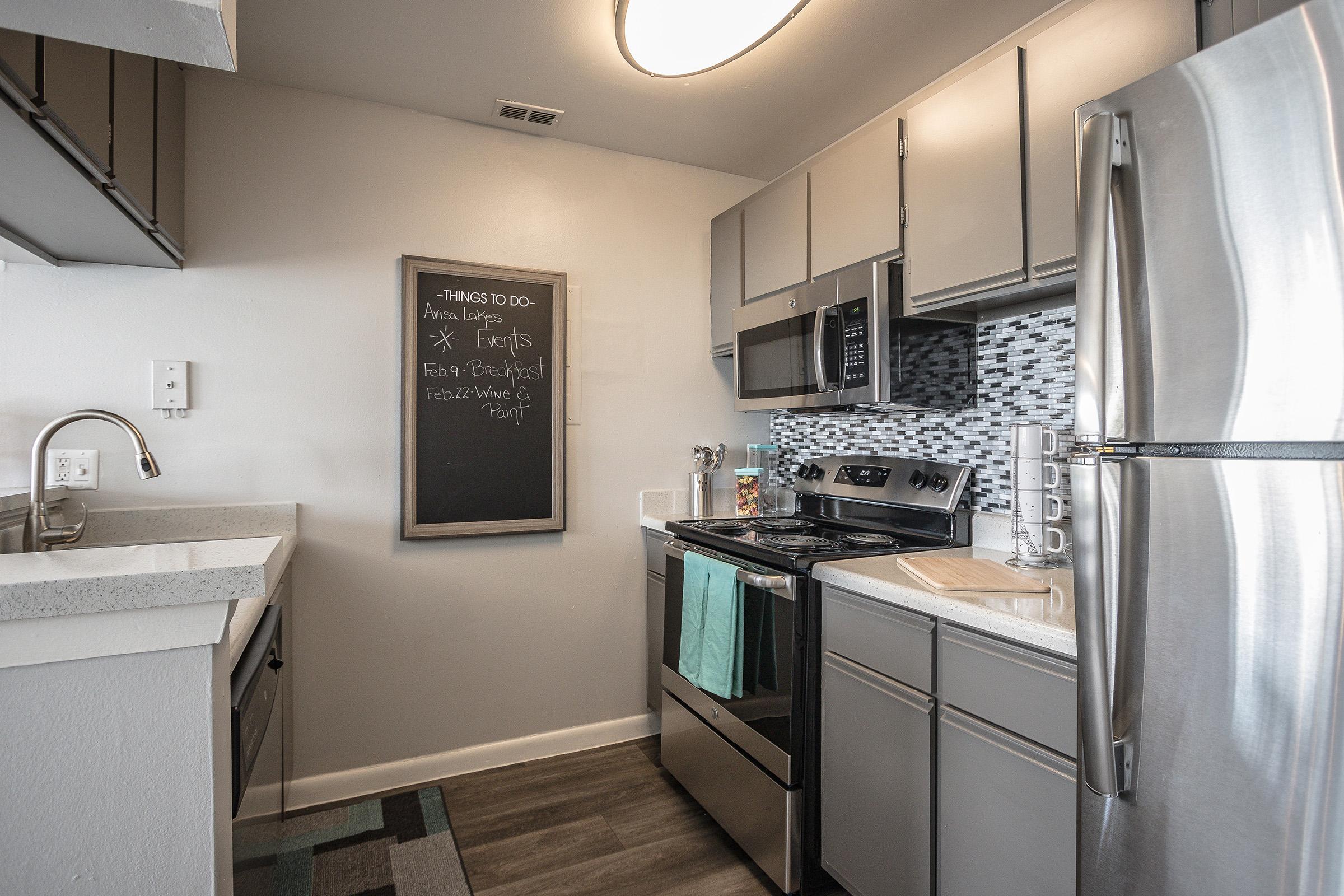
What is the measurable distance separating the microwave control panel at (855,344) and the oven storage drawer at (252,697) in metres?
1.61

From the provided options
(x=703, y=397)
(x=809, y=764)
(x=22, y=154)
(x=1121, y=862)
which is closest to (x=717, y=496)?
(x=703, y=397)

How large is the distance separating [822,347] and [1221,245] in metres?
1.33

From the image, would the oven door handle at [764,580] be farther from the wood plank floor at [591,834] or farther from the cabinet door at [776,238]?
the cabinet door at [776,238]

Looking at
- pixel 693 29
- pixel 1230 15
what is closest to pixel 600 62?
pixel 693 29

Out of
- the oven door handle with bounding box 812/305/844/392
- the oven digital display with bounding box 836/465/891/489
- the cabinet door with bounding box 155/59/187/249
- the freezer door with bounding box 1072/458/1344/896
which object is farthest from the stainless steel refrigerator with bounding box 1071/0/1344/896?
the cabinet door with bounding box 155/59/187/249

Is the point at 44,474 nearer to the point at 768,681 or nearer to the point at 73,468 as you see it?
the point at 73,468

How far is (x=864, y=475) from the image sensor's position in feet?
8.00

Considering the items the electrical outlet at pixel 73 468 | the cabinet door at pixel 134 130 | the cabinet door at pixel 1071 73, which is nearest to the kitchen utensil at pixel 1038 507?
the cabinet door at pixel 1071 73

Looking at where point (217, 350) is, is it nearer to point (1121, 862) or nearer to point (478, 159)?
point (478, 159)

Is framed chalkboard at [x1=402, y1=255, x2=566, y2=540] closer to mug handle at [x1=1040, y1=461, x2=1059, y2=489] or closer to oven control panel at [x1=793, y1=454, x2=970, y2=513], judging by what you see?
oven control panel at [x1=793, y1=454, x2=970, y2=513]

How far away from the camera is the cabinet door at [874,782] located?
1461 millimetres

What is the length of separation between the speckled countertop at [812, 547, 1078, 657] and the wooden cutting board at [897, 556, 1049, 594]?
14mm

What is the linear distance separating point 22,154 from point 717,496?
2299 millimetres

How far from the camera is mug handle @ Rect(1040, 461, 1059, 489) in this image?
1726mm
